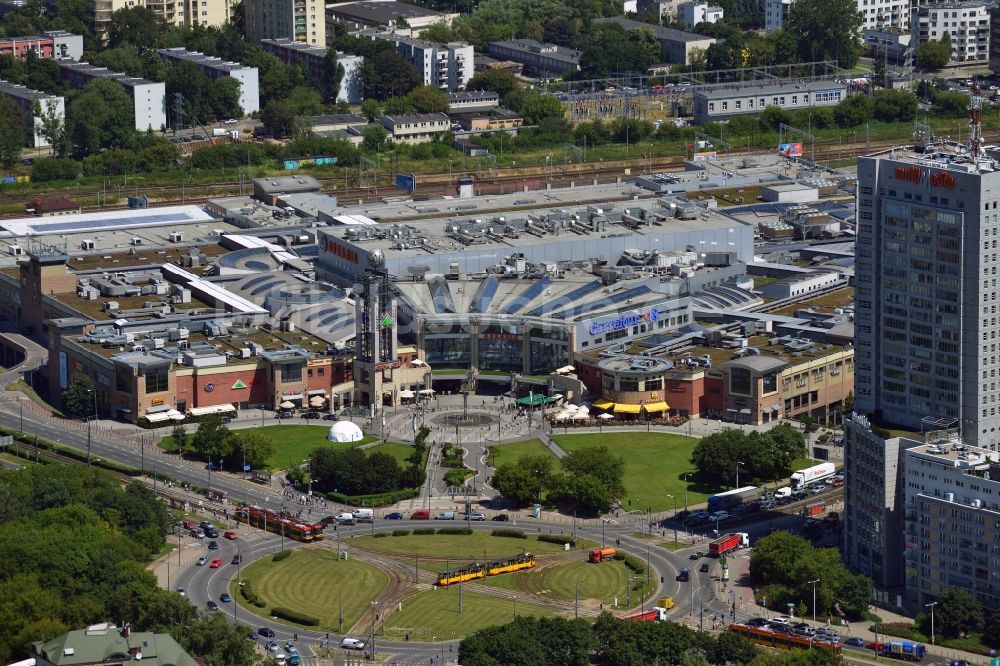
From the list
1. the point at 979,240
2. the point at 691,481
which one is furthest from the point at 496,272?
the point at 979,240

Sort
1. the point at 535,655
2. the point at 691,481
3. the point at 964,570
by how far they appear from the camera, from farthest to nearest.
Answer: the point at 691,481, the point at 964,570, the point at 535,655

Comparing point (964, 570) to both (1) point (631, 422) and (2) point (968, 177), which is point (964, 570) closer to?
(2) point (968, 177)

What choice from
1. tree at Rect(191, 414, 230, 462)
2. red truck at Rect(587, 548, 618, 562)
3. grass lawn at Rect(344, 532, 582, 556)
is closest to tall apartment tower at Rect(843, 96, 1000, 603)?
red truck at Rect(587, 548, 618, 562)

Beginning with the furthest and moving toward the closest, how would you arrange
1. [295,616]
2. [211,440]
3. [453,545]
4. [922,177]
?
[211,440] → [453,545] → [922,177] → [295,616]

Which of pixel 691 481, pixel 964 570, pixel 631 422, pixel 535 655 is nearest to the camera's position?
pixel 535 655

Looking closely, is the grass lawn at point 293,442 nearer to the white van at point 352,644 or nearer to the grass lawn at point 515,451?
the grass lawn at point 515,451

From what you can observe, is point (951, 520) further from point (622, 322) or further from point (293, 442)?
point (293, 442)

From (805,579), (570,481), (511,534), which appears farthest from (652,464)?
(805,579)
